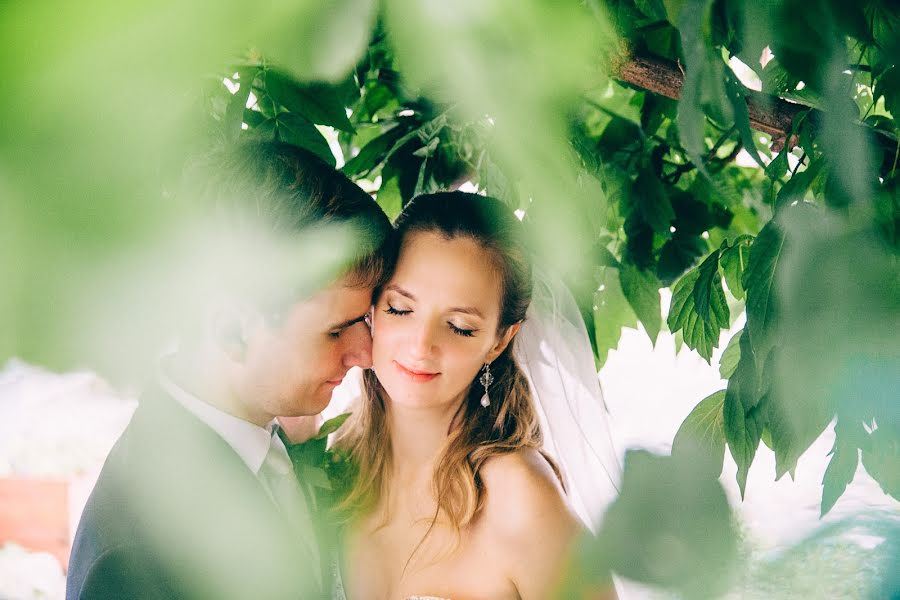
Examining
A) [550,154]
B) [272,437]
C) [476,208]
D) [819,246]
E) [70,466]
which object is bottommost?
[272,437]

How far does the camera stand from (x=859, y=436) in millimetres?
703

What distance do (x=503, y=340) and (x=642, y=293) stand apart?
0.34 metres

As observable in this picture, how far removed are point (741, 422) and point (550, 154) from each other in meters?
0.62

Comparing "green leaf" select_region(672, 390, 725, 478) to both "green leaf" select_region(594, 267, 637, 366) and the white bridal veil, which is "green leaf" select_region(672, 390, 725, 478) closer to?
the white bridal veil

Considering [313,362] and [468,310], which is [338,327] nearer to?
[313,362]

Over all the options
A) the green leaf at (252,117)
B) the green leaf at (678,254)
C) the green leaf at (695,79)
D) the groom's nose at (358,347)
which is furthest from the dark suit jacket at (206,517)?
the green leaf at (678,254)

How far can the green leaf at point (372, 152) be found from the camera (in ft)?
4.48

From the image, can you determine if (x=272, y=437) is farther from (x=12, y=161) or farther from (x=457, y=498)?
(x=12, y=161)

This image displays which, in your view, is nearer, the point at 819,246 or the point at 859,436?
the point at 819,246

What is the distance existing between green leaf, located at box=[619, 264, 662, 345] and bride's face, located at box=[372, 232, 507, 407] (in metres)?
0.25

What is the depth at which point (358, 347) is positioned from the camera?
142 cm

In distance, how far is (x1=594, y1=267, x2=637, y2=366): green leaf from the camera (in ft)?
5.21

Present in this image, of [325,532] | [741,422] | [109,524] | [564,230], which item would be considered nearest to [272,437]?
[325,532]

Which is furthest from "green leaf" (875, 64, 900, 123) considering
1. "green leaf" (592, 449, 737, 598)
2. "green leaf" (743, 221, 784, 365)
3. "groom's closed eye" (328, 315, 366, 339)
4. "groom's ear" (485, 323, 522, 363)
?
"groom's ear" (485, 323, 522, 363)
